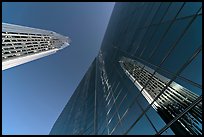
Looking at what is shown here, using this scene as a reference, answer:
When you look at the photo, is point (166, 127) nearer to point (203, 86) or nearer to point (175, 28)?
point (203, 86)

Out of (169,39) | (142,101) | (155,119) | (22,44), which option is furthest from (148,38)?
(22,44)

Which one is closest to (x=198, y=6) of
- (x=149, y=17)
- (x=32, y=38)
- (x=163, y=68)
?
(x=163, y=68)

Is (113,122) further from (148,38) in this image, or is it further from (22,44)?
(22,44)

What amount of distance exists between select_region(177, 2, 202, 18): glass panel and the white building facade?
46.9 m

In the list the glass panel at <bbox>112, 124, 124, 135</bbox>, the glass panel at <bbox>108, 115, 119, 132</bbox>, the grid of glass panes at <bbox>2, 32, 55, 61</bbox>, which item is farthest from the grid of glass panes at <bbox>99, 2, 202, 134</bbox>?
→ the grid of glass panes at <bbox>2, 32, 55, 61</bbox>

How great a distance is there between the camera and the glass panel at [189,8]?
7977 millimetres

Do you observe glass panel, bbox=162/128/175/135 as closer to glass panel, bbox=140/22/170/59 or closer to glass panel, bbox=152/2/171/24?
glass panel, bbox=140/22/170/59

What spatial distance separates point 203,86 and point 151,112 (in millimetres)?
3503

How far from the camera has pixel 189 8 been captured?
8484 millimetres

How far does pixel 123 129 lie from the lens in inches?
453

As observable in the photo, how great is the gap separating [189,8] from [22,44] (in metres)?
74.0

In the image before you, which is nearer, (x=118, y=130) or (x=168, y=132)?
(x=168, y=132)

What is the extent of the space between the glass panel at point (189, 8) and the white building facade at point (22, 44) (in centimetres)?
4685

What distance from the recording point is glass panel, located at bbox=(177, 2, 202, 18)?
7.98m
